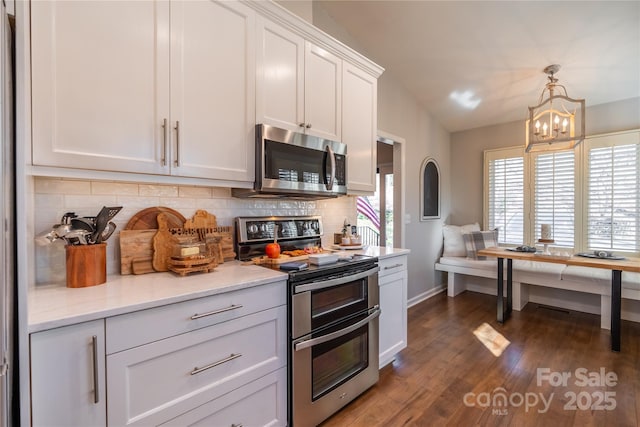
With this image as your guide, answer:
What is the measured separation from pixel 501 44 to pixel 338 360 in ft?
10.5

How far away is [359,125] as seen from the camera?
2.57 m

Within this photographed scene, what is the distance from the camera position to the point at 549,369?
94.1 inches

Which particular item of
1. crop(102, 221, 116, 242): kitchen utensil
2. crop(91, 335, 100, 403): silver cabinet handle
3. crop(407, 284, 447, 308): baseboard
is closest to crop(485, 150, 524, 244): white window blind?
crop(407, 284, 447, 308): baseboard

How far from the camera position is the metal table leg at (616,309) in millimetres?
2656

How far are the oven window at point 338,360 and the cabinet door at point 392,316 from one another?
0.88 ft

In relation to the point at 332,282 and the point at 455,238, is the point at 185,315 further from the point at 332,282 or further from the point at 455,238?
the point at 455,238

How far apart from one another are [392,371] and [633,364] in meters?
1.99

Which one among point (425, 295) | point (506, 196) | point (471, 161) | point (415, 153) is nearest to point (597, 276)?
point (506, 196)

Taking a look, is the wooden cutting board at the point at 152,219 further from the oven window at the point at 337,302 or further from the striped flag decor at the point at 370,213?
the striped flag decor at the point at 370,213

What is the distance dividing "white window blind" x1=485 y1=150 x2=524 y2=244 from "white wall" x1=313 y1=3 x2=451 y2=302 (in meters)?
0.67

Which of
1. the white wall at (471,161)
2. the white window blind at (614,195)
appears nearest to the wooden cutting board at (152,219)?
the white wall at (471,161)

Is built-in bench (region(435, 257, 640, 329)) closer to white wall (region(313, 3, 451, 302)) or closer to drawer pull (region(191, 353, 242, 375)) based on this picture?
white wall (region(313, 3, 451, 302))

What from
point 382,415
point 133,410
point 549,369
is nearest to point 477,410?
point 382,415

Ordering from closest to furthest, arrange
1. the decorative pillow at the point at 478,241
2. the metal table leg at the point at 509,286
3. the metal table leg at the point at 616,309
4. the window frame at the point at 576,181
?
the metal table leg at the point at 616,309 → the metal table leg at the point at 509,286 → the window frame at the point at 576,181 → the decorative pillow at the point at 478,241
